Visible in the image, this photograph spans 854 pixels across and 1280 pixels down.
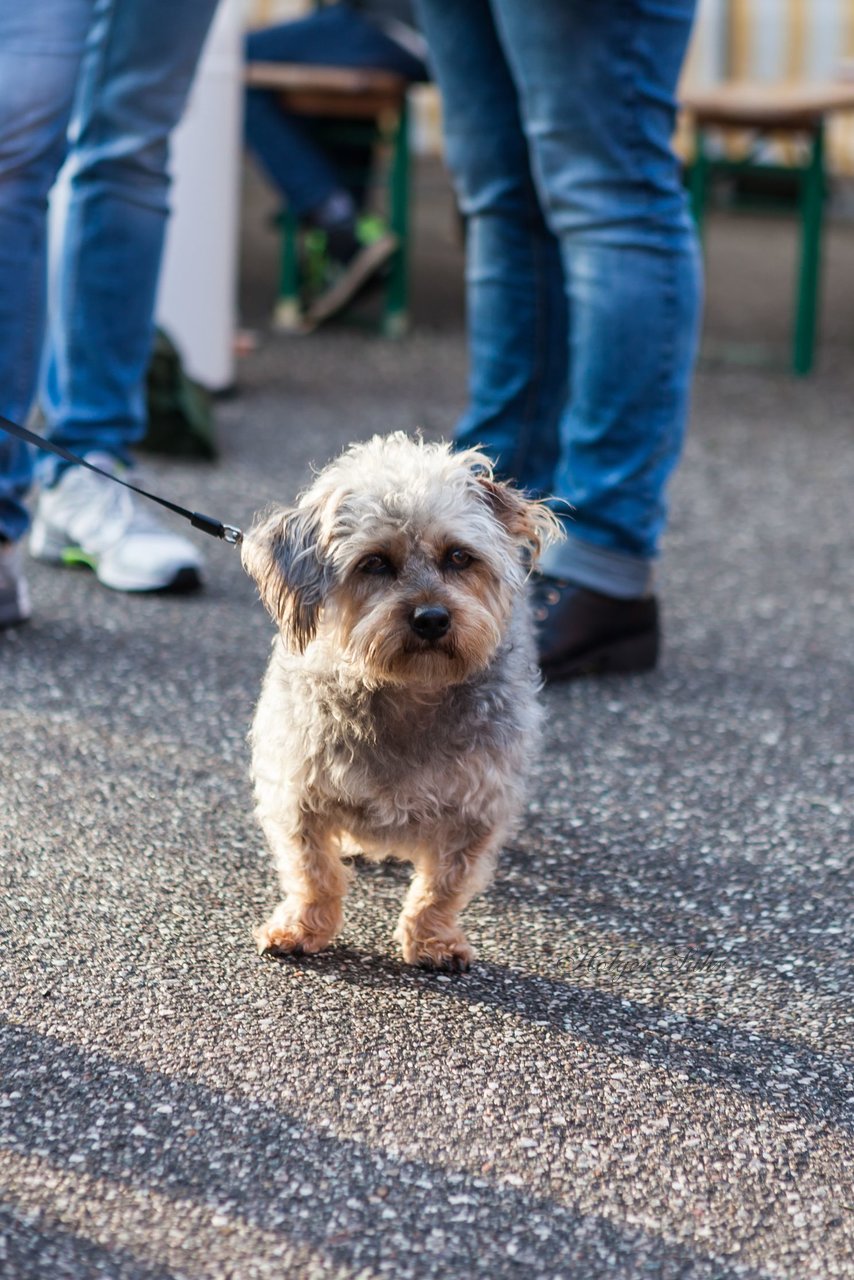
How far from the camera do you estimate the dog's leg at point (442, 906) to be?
93.7 inches

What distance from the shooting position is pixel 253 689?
3.44 m

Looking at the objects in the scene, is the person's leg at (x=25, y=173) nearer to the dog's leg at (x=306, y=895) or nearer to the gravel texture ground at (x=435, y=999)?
the gravel texture ground at (x=435, y=999)

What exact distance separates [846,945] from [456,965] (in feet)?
2.11

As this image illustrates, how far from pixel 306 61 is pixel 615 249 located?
522cm

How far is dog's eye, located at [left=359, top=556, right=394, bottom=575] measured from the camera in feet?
7.53

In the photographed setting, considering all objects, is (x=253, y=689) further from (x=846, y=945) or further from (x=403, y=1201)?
(x=403, y=1201)

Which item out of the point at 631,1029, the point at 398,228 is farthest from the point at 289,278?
the point at 631,1029

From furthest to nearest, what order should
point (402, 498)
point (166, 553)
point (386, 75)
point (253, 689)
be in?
point (386, 75) < point (166, 553) < point (253, 689) < point (402, 498)

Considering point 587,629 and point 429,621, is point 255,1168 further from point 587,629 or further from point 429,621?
point 587,629

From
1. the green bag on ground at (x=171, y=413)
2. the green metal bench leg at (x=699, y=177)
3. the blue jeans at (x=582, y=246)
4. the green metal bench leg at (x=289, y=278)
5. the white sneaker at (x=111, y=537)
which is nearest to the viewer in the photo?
the blue jeans at (x=582, y=246)

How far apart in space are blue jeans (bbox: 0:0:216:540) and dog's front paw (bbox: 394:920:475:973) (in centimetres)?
157

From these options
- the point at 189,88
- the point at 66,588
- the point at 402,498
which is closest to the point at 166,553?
the point at 66,588

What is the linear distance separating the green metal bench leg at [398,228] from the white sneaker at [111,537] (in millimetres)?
3767

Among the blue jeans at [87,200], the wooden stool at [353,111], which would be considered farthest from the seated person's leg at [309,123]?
the blue jeans at [87,200]
